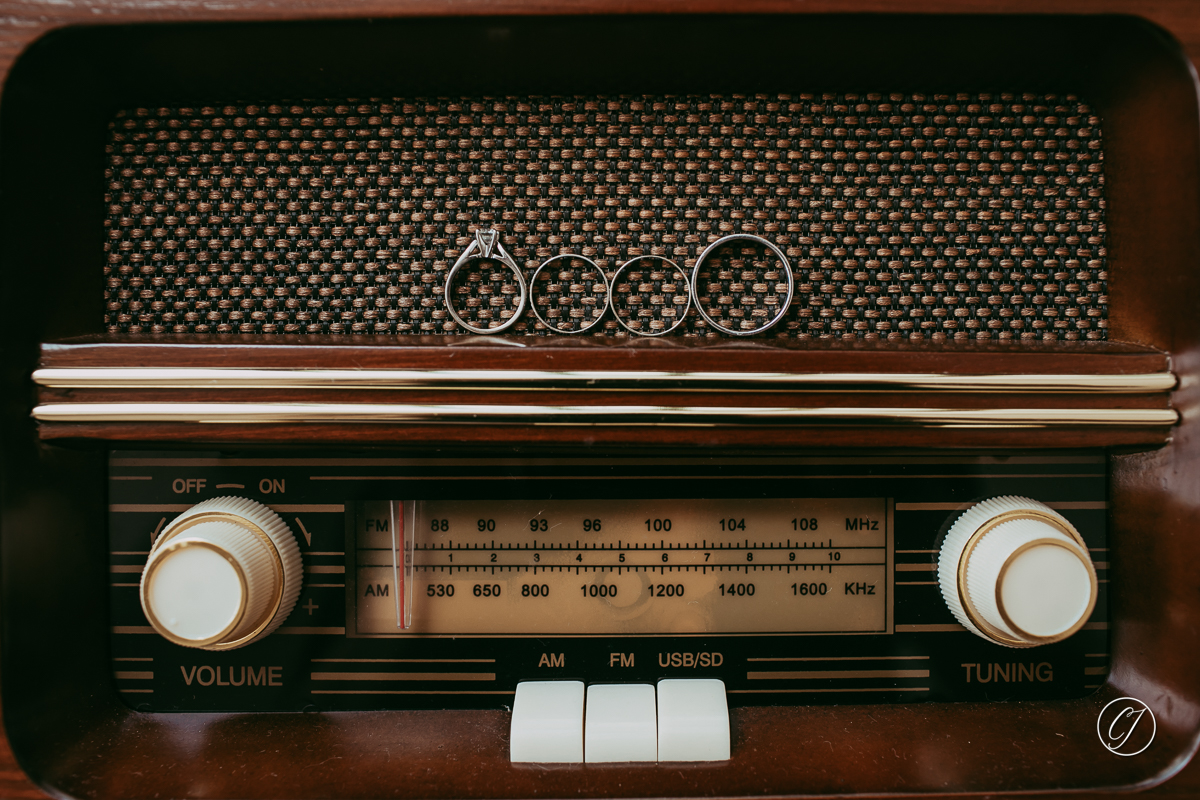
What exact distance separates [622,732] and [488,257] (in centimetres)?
36

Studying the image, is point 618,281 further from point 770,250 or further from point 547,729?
point 547,729

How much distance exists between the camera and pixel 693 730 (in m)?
0.47

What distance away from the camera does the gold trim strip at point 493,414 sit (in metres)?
0.44

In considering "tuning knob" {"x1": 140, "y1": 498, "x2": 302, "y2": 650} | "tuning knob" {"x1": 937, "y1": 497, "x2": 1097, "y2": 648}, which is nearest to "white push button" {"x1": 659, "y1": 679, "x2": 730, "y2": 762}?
"tuning knob" {"x1": 937, "y1": 497, "x2": 1097, "y2": 648}

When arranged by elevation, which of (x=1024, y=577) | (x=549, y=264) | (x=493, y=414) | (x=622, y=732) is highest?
(x=549, y=264)

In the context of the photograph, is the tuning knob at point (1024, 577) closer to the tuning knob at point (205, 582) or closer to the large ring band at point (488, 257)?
the large ring band at point (488, 257)

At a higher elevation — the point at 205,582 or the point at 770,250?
the point at 770,250

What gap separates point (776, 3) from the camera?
0.42m

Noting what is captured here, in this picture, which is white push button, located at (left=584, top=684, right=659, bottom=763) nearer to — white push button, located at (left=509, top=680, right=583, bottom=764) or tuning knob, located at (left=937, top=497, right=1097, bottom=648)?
white push button, located at (left=509, top=680, right=583, bottom=764)

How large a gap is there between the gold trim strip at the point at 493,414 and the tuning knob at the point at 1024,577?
9 cm

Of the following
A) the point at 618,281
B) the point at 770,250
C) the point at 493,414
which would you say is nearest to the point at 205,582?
the point at 493,414

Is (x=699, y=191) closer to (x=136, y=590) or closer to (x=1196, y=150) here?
(x=1196, y=150)

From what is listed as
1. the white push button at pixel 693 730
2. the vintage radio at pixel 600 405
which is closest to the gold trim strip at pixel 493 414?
the vintage radio at pixel 600 405

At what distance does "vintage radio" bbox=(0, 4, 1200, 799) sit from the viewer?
1.44 ft
